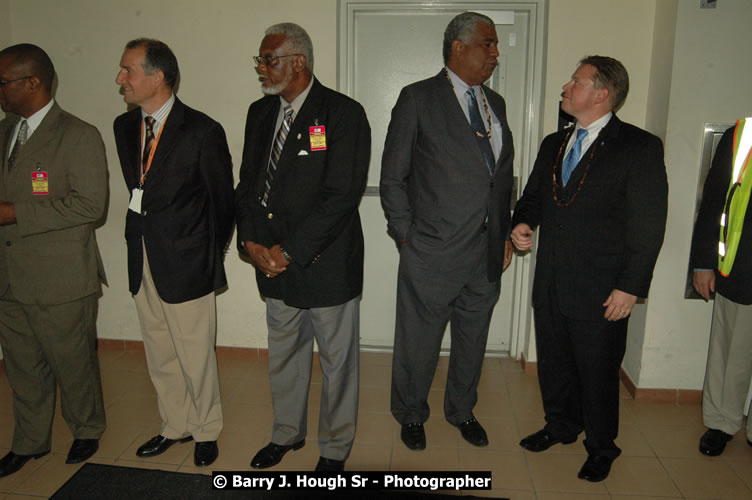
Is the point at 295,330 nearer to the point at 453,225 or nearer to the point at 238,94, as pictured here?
the point at 453,225

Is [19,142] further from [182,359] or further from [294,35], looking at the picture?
[294,35]

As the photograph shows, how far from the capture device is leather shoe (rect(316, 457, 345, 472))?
8.20 ft

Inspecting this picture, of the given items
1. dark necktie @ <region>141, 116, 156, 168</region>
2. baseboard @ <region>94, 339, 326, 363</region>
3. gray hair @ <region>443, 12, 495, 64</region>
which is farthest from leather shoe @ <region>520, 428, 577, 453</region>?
dark necktie @ <region>141, 116, 156, 168</region>

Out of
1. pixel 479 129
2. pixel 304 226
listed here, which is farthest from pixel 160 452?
pixel 479 129

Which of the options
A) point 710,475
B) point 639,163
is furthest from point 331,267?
point 710,475

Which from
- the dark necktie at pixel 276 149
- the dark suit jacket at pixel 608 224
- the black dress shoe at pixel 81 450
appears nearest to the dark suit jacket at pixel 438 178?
the dark suit jacket at pixel 608 224

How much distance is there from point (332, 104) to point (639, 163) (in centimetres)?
131

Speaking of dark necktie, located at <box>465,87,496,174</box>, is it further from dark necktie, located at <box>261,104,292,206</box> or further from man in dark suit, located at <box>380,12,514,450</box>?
dark necktie, located at <box>261,104,292,206</box>

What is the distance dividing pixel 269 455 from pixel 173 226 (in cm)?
115

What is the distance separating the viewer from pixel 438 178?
2.54m

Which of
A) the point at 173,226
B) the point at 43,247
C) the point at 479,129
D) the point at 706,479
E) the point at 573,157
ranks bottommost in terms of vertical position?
the point at 706,479

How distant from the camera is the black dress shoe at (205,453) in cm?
258

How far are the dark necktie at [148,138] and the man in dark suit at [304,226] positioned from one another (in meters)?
0.42

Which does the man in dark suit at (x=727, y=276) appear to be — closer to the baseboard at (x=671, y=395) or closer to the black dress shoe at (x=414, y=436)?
the baseboard at (x=671, y=395)
